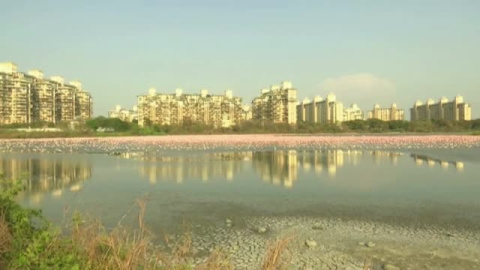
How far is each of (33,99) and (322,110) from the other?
67544 mm

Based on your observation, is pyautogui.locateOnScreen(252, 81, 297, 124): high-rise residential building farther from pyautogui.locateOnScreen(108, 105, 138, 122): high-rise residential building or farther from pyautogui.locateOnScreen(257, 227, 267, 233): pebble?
pyautogui.locateOnScreen(257, 227, 267, 233): pebble

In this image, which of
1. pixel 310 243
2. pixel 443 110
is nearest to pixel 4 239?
pixel 310 243

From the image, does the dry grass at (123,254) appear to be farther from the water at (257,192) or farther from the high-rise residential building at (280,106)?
the high-rise residential building at (280,106)

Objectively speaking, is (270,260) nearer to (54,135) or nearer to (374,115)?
(54,135)

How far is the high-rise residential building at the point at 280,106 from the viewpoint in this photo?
101312 millimetres

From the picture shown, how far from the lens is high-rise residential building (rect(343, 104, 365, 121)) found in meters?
128

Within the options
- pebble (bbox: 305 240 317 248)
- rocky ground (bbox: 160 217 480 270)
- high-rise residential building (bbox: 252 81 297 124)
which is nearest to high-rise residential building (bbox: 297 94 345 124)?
high-rise residential building (bbox: 252 81 297 124)

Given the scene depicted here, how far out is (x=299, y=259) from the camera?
22.6 ft

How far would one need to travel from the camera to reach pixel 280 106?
102 meters

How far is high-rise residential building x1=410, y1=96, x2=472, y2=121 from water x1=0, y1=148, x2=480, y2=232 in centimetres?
9741

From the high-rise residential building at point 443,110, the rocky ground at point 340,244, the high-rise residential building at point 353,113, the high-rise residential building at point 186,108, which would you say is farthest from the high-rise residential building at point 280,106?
the rocky ground at point 340,244

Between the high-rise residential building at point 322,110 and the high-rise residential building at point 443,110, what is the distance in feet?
75.2

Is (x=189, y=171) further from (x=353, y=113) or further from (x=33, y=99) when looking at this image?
(x=353, y=113)

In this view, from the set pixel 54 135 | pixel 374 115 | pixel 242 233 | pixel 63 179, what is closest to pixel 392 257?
pixel 242 233
